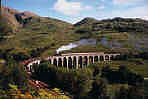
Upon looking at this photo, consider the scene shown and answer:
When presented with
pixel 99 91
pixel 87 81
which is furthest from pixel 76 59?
pixel 99 91

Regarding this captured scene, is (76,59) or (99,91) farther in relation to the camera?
(76,59)

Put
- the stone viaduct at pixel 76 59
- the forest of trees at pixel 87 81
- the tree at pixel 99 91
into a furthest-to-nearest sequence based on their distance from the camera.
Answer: the stone viaduct at pixel 76 59 → the tree at pixel 99 91 → the forest of trees at pixel 87 81

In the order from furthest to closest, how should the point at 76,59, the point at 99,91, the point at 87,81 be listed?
the point at 76,59
the point at 87,81
the point at 99,91

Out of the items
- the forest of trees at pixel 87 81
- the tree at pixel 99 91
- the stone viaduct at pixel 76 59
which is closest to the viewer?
the forest of trees at pixel 87 81

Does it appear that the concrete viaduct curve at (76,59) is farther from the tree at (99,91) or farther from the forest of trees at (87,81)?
the tree at (99,91)

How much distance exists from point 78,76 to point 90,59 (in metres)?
64.6

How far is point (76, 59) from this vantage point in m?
108

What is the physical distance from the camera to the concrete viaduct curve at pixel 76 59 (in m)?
98.7

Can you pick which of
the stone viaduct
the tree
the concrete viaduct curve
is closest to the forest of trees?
the tree

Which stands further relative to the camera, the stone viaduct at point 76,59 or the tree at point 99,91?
the stone viaduct at point 76,59

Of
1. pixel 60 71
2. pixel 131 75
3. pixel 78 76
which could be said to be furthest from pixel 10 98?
pixel 131 75

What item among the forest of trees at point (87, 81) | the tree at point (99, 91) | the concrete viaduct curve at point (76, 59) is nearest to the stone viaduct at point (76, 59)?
the concrete viaduct curve at point (76, 59)

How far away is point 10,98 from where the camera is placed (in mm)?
5531

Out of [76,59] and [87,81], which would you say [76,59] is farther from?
[87,81]
